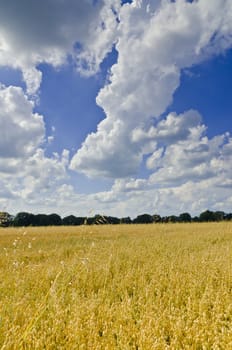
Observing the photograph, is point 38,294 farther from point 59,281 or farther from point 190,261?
point 190,261

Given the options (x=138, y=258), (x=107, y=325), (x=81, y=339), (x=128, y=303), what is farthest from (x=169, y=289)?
(x=138, y=258)

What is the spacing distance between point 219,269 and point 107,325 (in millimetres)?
2969

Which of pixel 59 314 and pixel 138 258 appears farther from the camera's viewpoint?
pixel 138 258

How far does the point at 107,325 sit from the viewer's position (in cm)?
369

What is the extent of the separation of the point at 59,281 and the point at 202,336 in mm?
2815

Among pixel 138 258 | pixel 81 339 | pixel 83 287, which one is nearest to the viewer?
pixel 81 339

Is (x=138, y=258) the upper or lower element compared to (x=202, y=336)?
upper

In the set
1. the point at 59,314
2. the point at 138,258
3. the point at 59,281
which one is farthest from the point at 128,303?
the point at 138,258

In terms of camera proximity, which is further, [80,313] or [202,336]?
[80,313]

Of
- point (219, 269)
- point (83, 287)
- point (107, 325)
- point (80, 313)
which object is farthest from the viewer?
point (219, 269)

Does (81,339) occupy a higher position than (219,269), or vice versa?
(219,269)

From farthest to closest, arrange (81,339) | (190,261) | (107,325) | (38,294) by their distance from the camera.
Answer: (190,261)
(38,294)
(107,325)
(81,339)

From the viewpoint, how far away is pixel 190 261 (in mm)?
6676

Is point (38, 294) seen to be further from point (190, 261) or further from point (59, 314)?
point (190, 261)
